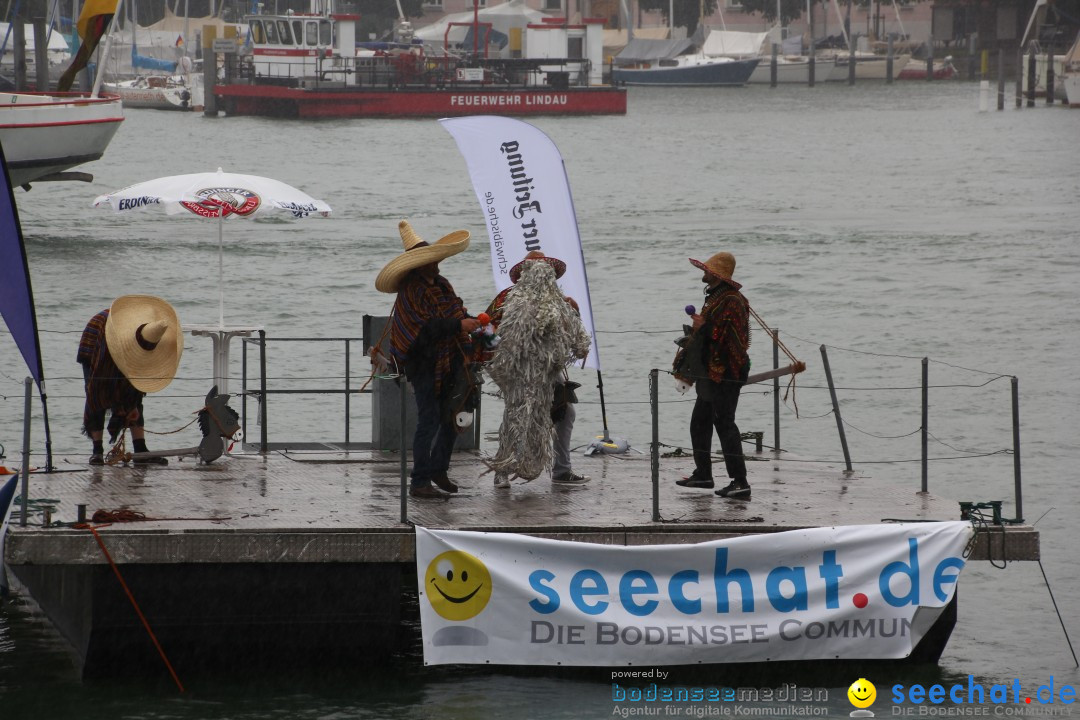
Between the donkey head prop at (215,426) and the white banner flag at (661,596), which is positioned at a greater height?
the donkey head prop at (215,426)

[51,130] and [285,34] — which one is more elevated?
[285,34]

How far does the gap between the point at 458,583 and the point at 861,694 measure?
2526mm

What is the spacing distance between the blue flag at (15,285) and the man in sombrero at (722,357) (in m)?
4.11

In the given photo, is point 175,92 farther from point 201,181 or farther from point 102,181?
point 201,181

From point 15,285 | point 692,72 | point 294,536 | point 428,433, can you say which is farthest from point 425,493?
point 692,72

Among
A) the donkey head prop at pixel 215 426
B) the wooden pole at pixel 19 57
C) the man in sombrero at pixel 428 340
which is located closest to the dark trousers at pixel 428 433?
the man in sombrero at pixel 428 340

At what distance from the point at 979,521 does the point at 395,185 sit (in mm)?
43408

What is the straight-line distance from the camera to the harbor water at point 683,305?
990 centimetres

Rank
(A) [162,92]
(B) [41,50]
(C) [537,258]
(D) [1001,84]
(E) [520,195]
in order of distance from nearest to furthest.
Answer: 1. (C) [537,258]
2. (E) [520,195]
3. (B) [41,50]
4. (D) [1001,84]
5. (A) [162,92]

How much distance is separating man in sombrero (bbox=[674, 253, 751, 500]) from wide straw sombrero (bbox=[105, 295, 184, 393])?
3606 millimetres

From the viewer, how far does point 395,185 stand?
5184 cm

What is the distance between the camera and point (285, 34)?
247ft

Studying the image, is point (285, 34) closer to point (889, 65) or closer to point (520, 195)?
point (889, 65)

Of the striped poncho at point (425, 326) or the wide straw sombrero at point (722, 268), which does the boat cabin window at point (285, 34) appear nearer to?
the striped poncho at point (425, 326)
